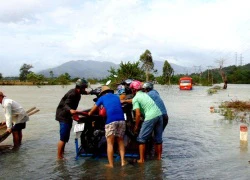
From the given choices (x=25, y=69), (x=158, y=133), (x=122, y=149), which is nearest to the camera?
(x=122, y=149)

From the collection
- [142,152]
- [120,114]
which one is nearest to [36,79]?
[142,152]

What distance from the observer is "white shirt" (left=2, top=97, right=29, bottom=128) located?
8.77 meters

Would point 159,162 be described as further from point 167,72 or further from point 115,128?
point 167,72

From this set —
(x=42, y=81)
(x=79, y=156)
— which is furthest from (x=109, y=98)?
(x=42, y=81)

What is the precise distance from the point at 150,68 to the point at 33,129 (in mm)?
47558

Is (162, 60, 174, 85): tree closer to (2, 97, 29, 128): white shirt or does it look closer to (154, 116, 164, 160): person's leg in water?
(2, 97, 29, 128): white shirt

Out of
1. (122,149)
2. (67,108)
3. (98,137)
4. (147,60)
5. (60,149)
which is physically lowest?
(60,149)

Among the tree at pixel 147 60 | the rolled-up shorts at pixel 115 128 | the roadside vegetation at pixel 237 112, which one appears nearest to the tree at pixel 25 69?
the tree at pixel 147 60

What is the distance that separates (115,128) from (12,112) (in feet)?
11.3

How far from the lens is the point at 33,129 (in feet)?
45.8

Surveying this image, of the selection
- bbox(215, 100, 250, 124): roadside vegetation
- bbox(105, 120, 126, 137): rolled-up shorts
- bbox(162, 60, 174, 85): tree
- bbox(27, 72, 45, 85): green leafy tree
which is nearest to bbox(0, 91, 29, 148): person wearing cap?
bbox(105, 120, 126, 137): rolled-up shorts

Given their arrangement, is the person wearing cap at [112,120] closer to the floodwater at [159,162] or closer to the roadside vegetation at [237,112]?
the floodwater at [159,162]

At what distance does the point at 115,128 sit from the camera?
742 centimetres

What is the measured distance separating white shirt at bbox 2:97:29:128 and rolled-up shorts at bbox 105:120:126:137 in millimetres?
2939
